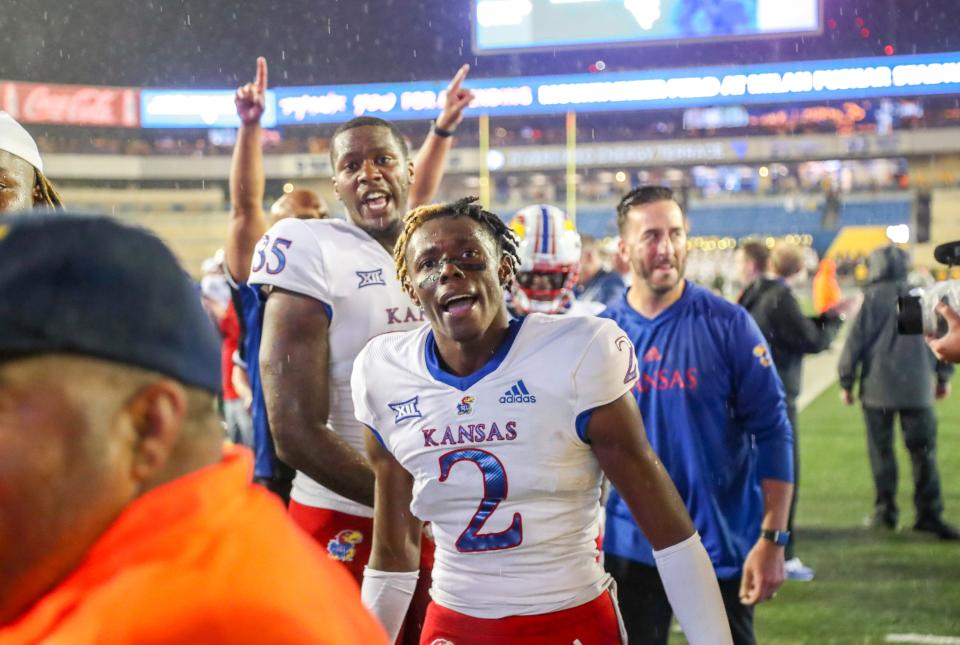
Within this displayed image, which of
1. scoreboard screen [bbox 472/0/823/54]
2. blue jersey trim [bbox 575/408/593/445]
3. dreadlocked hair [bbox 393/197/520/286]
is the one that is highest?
scoreboard screen [bbox 472/0/823/54]

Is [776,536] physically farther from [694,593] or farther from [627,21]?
[627,21]

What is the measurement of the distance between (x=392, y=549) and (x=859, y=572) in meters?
4.74

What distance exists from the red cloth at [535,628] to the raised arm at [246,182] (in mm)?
1810

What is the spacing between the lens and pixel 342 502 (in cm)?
307

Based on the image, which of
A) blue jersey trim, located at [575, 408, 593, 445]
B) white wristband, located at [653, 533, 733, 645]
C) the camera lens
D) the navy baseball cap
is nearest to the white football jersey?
blue jersey trim, located at [575, 408, 593, 445]

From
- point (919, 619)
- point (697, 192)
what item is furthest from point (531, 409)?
point (697, 192)

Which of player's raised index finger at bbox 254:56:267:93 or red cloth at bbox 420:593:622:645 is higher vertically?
player's raised index finger at bbox 254:56:267:93

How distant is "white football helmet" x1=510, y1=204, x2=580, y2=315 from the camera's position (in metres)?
4.73

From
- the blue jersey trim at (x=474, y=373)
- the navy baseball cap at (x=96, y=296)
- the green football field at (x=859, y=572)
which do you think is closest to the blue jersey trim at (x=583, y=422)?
the blue jersey trim at (x=474, y=373)

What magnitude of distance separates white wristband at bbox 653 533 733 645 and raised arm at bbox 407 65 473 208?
201 cm

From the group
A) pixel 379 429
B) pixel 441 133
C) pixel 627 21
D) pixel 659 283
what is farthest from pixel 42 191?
pixel 627 21

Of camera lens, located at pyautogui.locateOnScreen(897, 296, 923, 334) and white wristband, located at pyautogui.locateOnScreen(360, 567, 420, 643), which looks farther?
camera lens, located at pyautogui.locateOnScreen(897, 296, 923, 334)

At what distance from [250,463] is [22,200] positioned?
65.1 inches

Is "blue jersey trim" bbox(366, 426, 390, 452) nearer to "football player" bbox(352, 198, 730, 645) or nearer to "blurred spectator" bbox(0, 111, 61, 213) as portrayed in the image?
"football player" bbox(352, 198, 730, 645)
